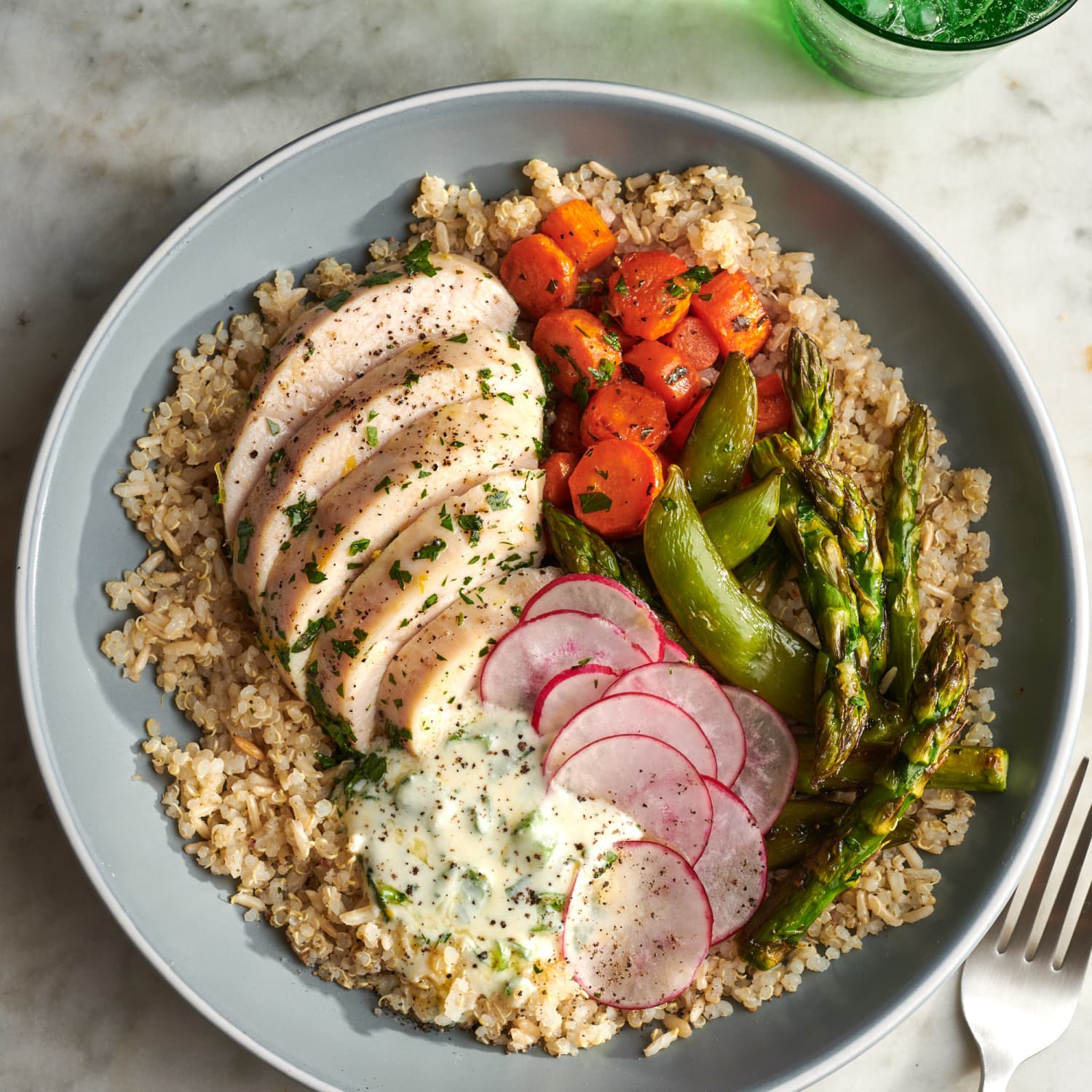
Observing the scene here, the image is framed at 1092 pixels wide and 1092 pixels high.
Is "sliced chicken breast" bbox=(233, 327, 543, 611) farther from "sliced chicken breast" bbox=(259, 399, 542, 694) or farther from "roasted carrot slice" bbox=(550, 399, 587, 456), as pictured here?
"roasted carrot slice" bbox=(550, 399, 587, 456)

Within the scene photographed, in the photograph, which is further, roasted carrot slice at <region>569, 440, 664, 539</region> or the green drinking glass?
the green drinking glass

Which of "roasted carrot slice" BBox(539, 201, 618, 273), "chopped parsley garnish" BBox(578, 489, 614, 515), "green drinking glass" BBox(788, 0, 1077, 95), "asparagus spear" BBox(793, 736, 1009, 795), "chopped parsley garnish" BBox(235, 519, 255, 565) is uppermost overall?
"green drinking glass" BBox(788, 0, 1077, 95)

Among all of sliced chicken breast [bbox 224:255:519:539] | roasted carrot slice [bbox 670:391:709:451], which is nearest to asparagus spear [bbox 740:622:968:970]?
roasted carrot slice [bbox 670:391:709:451]

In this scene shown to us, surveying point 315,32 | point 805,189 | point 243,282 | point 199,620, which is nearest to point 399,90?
point 315,32

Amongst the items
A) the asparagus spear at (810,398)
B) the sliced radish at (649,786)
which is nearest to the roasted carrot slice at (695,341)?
the asparagus spear at (810,398)

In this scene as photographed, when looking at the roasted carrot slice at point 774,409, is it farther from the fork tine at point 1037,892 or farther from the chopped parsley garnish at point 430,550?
the fork tine at point 1037,892

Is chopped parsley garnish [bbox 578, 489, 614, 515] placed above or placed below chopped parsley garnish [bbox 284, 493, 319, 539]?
below
